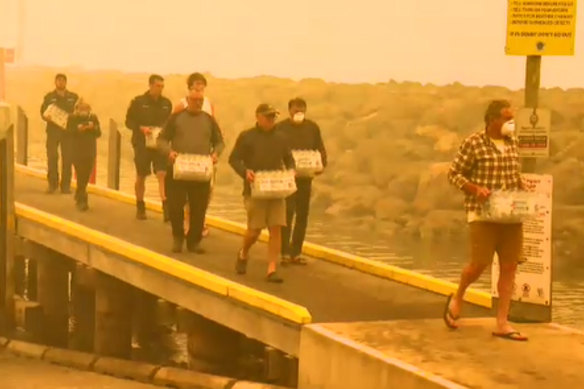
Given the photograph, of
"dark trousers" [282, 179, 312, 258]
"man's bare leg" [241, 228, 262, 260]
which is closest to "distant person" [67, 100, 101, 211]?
"dark trousers" [282, 179, 312, 258]

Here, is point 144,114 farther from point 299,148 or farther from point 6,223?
point 299,148

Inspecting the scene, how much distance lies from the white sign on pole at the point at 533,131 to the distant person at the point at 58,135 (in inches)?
317

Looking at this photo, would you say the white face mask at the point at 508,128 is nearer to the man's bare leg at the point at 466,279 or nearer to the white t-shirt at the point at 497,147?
the white t-shirt at the point at 497,147

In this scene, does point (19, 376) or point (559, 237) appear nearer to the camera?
point (19, 376)

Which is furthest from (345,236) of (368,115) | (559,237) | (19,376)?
(368,115)

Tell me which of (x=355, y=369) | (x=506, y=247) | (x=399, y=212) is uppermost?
(x=506, y=247)

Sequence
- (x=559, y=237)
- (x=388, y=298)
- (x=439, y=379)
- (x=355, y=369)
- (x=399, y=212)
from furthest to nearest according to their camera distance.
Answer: (x=399, y=212)
(x=559, y=237)
(x=388, y=298)
(x=355, y=369)
(x=439, y=379)

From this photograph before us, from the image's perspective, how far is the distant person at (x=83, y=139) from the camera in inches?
596

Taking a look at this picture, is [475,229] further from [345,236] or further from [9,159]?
[345,236]

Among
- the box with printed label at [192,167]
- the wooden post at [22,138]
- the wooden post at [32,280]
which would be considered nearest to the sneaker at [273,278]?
the box with printed label at [192,167]

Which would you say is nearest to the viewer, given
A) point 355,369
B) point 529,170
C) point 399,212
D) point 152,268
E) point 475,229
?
point 355,369

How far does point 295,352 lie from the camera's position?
29.6ft

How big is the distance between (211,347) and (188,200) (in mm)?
1653

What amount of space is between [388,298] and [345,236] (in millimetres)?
21220
